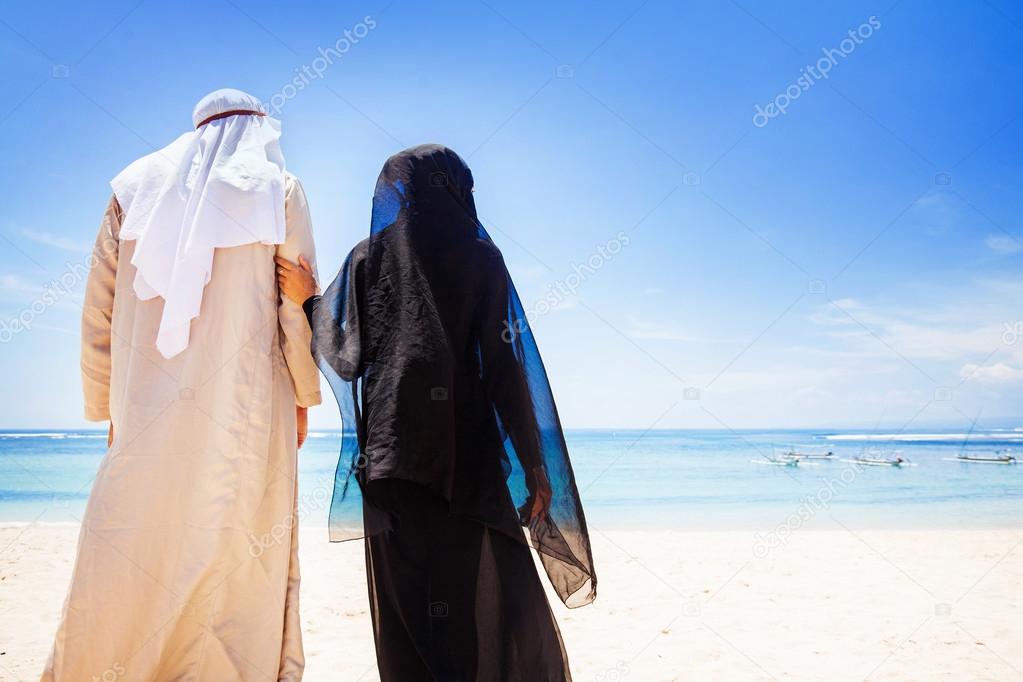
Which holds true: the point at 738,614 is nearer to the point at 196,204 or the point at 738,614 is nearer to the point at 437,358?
the point at 437,358

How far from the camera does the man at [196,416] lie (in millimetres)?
2023

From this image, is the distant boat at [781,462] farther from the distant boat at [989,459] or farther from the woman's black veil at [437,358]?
the woman's black veil at [437,358]

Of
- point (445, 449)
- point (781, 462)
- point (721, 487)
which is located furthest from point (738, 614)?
point (781, 462)

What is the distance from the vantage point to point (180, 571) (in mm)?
2043

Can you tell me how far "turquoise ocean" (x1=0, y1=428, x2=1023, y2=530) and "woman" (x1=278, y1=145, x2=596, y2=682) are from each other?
355 inches

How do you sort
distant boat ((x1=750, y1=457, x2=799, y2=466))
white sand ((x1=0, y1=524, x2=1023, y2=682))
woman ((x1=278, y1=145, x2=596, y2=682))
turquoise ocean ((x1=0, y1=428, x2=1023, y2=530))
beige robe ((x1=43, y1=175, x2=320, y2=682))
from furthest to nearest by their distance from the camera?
distant boat ((x1=750, y1=457, x2=799, y2=466)) < turquoise ocean ((x1=0, y1=428, x2=1023, y2=530)) < white sand ((x1=0, y1=524, x2=1023, y2=682)) < beige robe ((x1=43, y1=175, x2=320, y2=682)) < woman ((x1=278, y1=145, x2=596, y2=682))

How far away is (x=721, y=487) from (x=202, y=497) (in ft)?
54.4

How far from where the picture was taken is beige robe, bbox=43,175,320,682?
2.01 meters

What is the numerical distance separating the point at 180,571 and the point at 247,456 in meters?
0.36

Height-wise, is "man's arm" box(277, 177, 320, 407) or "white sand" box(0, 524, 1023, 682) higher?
"man's arm" box(277, 177, 320, 407)

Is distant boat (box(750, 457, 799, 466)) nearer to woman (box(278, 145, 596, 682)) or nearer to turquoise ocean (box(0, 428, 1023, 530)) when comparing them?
turquoise ocean (box(0, 428, 1023, 530))

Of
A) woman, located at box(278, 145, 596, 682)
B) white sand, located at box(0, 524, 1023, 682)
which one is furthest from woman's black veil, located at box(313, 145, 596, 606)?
white sand, located at box(0, 524, 1023, 682)

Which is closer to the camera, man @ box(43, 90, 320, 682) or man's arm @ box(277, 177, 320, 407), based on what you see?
man @ box(43, 90, 320, 682)

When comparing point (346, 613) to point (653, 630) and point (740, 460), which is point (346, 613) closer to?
point (653, 630)
